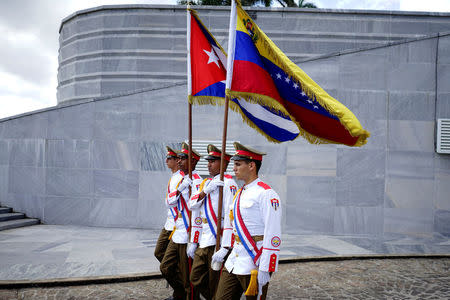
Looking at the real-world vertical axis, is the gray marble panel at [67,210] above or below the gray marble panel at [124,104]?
below

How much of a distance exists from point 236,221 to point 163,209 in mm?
6717

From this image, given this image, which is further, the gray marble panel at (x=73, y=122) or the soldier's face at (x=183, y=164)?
the gray marble panel at (x=73, y=122)

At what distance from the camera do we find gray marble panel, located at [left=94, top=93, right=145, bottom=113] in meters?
10.2

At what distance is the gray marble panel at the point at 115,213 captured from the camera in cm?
1018

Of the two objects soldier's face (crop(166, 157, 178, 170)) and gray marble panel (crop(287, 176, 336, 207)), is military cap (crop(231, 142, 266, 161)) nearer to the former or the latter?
soldier's face (crop(166, 157, 178, 170))

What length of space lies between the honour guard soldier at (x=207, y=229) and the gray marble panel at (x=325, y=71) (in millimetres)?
6103

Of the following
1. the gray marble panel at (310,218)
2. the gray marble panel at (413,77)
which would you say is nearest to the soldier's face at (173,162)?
the gray marble panel at (310,218)

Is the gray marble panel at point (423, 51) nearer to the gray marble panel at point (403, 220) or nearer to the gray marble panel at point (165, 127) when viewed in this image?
the gray marble panel at point (403, 220)

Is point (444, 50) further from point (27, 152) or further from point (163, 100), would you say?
point (27, 152)

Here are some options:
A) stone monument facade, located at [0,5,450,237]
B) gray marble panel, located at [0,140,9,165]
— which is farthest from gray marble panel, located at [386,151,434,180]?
gray marble panel, located at [0,140,9,165]

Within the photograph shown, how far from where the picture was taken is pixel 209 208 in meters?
4.65

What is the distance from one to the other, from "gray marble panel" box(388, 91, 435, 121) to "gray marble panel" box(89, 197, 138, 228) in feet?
23.2

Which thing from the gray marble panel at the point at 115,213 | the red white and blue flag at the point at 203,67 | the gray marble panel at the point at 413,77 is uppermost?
the gray marble panel at the point at 413,77

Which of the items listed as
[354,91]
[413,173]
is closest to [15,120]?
[354,91]
